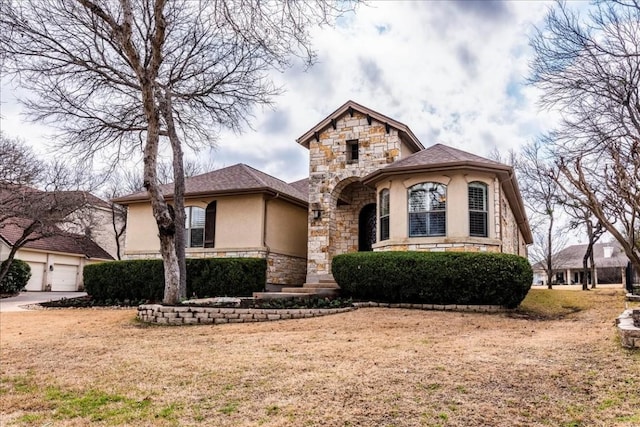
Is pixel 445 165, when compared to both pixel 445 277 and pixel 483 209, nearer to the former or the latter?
pixel 483 209

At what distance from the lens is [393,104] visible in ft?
67.3

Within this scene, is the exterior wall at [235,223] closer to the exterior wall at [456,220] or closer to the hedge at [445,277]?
the exterior wall at [456,220]

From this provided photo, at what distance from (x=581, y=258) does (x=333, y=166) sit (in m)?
37.3

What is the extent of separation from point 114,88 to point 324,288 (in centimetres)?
812

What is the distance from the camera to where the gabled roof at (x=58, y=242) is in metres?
23.7

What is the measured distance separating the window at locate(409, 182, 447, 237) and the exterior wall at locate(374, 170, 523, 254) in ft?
0.44

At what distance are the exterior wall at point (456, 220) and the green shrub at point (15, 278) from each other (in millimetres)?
17735

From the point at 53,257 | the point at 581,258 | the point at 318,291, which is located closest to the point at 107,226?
the point at 53,257

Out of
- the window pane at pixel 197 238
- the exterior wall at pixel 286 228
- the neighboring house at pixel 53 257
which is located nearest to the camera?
the exterior wall at pixel 286 228

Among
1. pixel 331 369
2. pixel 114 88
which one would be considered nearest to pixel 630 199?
pixel 331 369

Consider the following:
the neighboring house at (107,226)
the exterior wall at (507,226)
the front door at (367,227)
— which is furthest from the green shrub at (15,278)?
the exterior wall at (507,226)

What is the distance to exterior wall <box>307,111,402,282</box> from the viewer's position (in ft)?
51.1

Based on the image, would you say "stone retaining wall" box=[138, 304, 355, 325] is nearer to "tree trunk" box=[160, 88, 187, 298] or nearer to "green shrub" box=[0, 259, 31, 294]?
"tree trunk" box=[160, 88, 187, 298]

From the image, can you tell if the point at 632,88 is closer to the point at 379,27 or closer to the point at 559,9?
the point at 559,9
